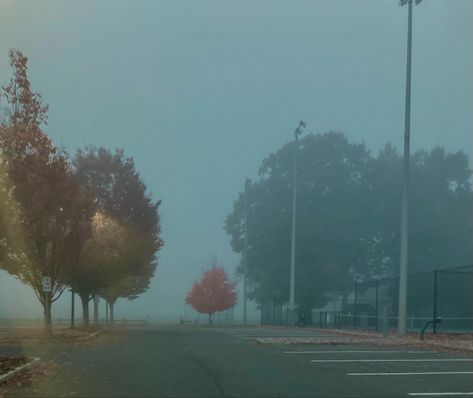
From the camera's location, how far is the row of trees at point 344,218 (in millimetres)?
63812

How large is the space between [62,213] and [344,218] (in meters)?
42.4

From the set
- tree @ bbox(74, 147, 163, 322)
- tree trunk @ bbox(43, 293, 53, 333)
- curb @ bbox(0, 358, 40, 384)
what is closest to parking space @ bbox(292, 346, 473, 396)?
curb @ bbox(0, 358, 40, 384)

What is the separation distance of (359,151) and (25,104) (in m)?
55.6

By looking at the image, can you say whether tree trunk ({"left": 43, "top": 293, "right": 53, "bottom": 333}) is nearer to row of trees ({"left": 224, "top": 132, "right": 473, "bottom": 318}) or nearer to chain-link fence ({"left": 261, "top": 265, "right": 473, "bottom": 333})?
chain-link fence ({"left": 261, "top": 265, "right": 473, "bottom": 333})

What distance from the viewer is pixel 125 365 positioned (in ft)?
51.3

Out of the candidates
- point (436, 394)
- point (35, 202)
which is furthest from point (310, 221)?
point (436, 394)

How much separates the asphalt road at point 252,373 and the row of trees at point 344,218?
4318 cm

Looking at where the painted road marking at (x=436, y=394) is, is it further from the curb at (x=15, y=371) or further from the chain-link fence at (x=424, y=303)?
the chain-link fence at (x=424, y=303)

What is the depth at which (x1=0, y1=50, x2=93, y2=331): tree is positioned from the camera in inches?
675

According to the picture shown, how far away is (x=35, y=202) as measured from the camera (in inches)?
791

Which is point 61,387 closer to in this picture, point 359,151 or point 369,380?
point 369,380

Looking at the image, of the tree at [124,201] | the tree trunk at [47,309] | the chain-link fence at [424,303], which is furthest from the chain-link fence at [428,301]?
the tree trunk at [47,309]

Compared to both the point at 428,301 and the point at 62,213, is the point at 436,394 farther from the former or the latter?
the point at 428,301

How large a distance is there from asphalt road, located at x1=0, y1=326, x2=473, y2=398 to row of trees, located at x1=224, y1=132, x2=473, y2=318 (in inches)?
1700
